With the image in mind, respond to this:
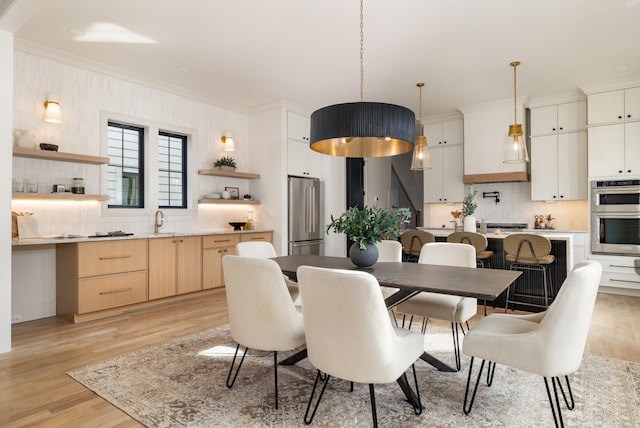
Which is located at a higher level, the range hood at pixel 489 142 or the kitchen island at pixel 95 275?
the range hood at pixel 489 142

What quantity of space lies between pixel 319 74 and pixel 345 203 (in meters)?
2.86

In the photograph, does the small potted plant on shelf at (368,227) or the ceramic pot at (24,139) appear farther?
the ceramic pot at (24,139)

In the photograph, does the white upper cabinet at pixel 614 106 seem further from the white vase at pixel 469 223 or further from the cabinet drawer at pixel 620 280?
the white vase at pixel 469 223

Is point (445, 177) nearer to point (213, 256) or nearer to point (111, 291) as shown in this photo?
point (213, 256)

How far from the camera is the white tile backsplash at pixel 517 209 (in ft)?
19.1

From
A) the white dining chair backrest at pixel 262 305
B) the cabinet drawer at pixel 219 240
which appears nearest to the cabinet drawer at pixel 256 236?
the cabinet drawer at pixel 219 240

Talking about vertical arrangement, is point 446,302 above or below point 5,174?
below

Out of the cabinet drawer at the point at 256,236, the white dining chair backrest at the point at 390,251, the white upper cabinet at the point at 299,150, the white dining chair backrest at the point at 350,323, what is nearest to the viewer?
the white dining chair backrest at the point at 350,323

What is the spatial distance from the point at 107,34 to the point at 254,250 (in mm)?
2545

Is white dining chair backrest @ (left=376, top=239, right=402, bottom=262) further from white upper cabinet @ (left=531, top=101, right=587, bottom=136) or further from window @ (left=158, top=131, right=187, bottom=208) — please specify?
white upper cabinet @ (left=531, top=101, right=587, bottom=136)

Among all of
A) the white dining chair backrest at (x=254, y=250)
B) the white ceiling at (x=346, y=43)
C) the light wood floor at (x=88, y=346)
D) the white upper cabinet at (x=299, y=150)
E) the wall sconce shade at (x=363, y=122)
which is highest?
the white ceiling at (x=346, y=43)

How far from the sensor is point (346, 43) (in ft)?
12.9

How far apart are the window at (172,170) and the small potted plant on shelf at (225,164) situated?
46cm

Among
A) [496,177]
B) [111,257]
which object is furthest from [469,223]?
[111,257]
